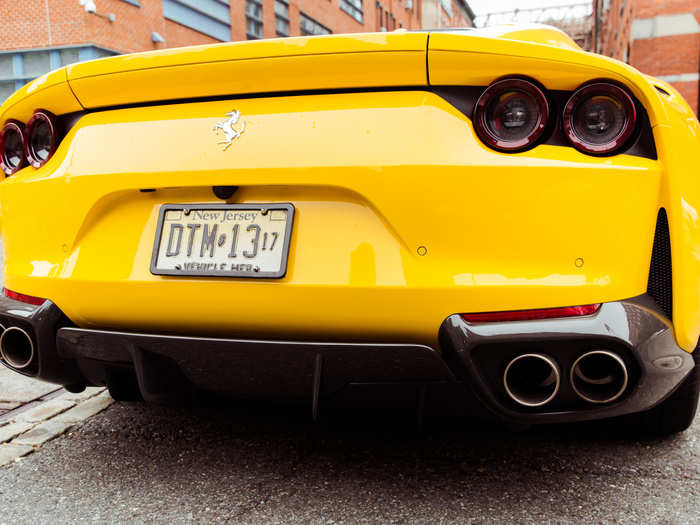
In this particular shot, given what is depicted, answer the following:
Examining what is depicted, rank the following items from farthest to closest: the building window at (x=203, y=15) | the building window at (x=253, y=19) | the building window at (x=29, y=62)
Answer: the building window at (x=253, y=19) → the building window at (x=203, y=15) → the building window at (x=29, y=62)

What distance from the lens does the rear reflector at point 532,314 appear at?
5.43ft

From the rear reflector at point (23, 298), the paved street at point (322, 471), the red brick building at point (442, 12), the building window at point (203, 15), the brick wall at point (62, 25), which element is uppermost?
the red brick building at point (442, 12)

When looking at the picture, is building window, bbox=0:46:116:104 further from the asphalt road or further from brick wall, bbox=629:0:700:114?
the asphalt road

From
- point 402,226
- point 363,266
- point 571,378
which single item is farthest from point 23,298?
point 571,378

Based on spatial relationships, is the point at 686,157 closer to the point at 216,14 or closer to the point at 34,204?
the point at 34,204

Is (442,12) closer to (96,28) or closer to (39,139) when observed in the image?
(96,28)

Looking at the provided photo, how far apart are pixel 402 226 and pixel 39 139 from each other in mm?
1234

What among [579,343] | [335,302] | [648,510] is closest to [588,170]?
[579,343]

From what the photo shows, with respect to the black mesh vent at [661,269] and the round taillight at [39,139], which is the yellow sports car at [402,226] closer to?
the black mesh vent at [661,269]

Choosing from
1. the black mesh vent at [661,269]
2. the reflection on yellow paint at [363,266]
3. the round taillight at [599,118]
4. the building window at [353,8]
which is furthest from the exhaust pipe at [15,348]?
the building window at [353,8]

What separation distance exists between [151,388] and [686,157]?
1.59 metres

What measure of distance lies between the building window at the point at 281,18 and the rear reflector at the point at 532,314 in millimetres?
30404

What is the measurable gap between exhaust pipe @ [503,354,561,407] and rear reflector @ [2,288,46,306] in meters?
1.37

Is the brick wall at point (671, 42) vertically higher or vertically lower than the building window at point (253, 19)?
lower
